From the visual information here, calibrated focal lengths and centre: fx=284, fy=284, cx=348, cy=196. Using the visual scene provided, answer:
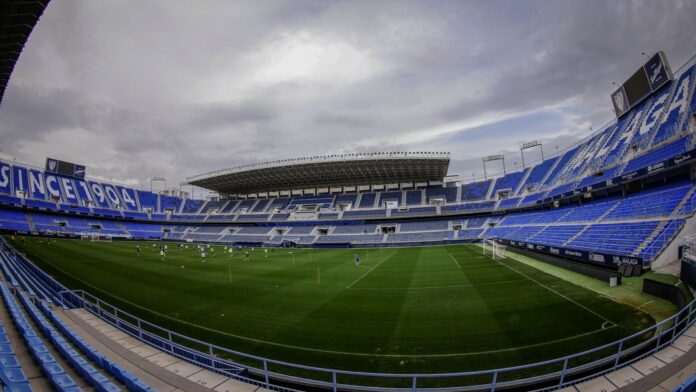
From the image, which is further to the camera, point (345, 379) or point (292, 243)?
point (292, 243)

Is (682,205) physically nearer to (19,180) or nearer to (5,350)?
(5,350)

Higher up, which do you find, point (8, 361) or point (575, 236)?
point (8, 361)

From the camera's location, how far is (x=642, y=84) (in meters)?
30.2

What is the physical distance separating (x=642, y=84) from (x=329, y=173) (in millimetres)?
45564

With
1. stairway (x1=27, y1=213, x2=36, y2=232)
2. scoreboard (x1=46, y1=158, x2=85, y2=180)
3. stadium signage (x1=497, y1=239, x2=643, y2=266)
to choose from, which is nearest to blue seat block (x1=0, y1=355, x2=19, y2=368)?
stadium signage (x1=497, y1=239, x2=643, y2=266)

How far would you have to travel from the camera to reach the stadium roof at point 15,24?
31.2ft

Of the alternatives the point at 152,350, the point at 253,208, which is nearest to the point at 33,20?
the point at 152,350

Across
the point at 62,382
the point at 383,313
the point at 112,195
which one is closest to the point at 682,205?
the point at 383,313

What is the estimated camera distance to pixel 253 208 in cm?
6919

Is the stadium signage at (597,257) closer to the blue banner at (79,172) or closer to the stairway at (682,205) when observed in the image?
the stairway at (682,205)

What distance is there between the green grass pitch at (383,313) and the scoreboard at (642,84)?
24.6 meters

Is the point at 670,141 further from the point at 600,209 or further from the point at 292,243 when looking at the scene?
the point at 292,243

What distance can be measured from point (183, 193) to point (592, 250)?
94567mm

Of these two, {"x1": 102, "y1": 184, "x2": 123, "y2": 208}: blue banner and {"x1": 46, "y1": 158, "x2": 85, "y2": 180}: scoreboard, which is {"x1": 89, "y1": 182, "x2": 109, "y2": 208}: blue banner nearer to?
{"x1": 102, "y1": 184, "x2": 123, "y2": 208}: blue banner
